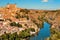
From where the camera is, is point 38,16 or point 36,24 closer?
point 36,24

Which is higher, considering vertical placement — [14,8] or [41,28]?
[14,8]

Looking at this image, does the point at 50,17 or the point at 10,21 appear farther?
the point at 50,17

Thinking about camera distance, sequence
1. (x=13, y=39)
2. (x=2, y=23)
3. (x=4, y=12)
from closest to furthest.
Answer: (x=13, y=39) < (x=2, y=23) < (x=4, y=12)

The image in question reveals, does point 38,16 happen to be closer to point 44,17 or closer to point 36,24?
point 44,17

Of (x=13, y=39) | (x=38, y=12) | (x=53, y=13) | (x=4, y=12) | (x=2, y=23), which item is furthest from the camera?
(x=38, y=12)

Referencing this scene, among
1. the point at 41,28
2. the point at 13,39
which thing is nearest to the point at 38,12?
the point at 41,28

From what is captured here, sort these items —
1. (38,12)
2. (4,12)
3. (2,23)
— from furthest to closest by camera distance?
(38,12) < (4,12) < (2,23)

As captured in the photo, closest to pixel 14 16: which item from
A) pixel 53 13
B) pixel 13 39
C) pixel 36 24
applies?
pixel 36 24

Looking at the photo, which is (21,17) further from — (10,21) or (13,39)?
(13,39)

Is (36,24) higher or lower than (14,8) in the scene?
lower
